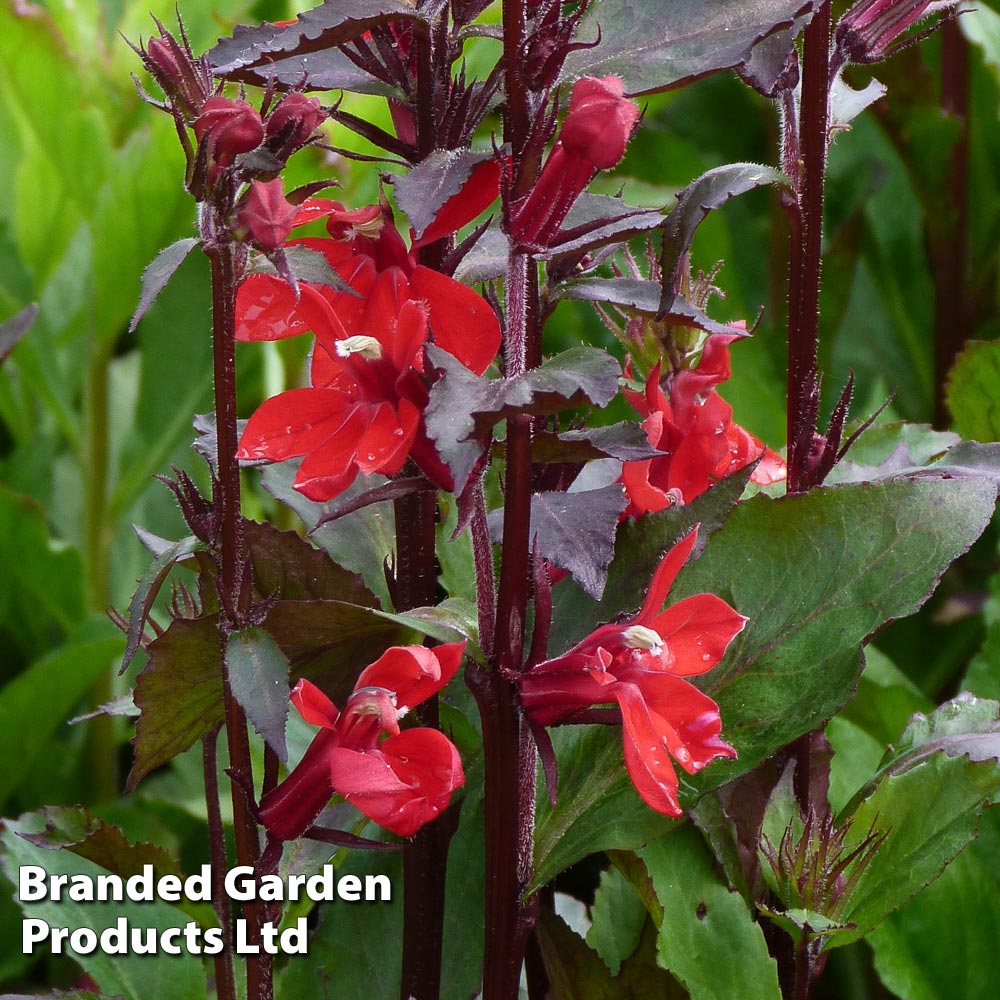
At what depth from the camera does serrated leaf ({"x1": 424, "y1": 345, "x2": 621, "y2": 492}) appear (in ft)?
1.28

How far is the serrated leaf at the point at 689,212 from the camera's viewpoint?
429 mm

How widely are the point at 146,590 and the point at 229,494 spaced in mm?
44

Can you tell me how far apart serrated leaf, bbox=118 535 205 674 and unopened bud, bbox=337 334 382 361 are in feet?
0.29

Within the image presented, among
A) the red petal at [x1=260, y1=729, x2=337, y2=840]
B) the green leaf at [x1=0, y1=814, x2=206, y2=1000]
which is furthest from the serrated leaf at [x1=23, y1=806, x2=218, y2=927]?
the red petal at [x1=260, y1=729, x2=337, y2=840]

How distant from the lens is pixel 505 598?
1.56 ft

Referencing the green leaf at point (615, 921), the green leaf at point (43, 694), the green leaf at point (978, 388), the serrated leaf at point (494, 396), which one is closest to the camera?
the serrated leaf at point (494, 396)

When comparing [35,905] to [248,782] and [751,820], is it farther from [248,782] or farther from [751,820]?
[751,820]

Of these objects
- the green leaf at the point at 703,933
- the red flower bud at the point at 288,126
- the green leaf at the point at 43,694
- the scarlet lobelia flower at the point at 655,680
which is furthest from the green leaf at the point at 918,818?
the green leaf at the point at 43,694

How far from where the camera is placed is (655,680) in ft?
1.49

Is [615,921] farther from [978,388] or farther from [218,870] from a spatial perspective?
[978,388]

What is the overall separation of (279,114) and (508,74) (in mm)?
78

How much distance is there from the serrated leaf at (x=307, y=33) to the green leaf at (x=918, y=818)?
36 cm

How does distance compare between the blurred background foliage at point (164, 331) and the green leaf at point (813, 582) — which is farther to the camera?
the blurred background foliage at point (164, 331)

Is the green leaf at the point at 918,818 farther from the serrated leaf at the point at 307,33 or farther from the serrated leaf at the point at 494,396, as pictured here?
the serrated leaf at the point at 307,33
